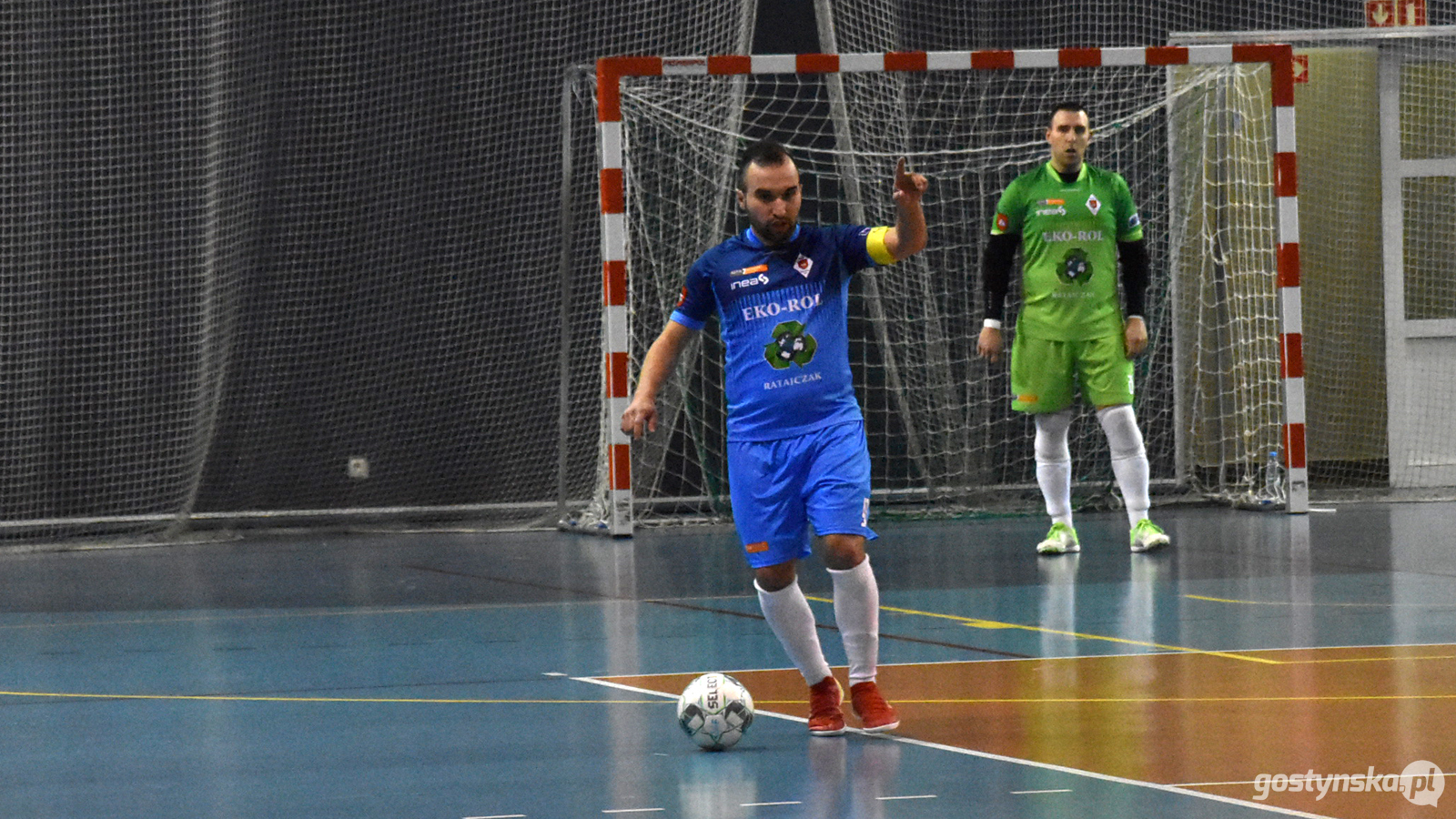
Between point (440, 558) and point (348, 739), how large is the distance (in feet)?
16.6

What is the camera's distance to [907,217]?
4859 millimetres

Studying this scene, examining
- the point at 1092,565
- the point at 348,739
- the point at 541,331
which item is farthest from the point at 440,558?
the point at 348,739

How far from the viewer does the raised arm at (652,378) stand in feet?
15.9

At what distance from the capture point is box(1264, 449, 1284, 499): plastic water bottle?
452 inches

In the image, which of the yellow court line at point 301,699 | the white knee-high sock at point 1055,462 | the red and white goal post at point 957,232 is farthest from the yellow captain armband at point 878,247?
the red and white goal post at point 957,232

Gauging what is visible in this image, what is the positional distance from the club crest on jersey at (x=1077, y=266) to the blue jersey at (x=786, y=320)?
4.22 meters

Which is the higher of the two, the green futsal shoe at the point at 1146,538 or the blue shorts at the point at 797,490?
the blue shorts at the point at 797,490

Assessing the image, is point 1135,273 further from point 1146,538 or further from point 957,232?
point 957,232

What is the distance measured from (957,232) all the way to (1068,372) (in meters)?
3.03

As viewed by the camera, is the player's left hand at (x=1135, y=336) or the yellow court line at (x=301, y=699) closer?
the yellow court line at (x=301, y=699)

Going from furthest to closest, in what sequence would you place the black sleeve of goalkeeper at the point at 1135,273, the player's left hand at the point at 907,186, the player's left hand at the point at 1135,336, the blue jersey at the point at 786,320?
the black sleeve of goalkeeper at the point at 1135,273
the player's left hand at the point at 1135,336
the blue jersey at the point at 786,320
the player's left hand at the point at 907,186

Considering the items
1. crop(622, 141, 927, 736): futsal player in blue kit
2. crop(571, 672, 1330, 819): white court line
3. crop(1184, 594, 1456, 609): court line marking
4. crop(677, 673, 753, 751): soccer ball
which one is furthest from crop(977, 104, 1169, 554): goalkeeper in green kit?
crop(677, 673, 753, 751): soccer ball

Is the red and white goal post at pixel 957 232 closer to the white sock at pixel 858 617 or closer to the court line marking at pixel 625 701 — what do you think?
the court line marking at pixel 625 701

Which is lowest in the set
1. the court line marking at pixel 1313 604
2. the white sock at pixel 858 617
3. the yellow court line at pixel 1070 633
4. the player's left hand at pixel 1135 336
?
the yellow court line at pixel 1070 633
